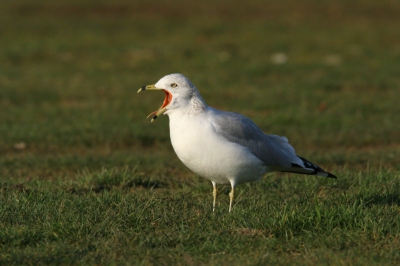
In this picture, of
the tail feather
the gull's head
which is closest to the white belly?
the gull's head

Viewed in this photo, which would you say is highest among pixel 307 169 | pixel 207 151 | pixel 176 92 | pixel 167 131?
pixel 176 92

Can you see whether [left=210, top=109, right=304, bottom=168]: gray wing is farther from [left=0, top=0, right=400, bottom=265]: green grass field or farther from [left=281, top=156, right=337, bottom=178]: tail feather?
[left=0, top=0, right=400, bottom=265]: green grass field

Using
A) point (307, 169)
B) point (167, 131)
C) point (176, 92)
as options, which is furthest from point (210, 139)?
point (167, 131)

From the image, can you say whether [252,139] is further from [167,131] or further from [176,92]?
[167,131]

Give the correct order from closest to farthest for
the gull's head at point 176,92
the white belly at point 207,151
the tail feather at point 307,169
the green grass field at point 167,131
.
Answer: the green grass field at point 167,131
the white belly at point 207,151
the gull's head at point 176,92
the tail feather at point 307,169

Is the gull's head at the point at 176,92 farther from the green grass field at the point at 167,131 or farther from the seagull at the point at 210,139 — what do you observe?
the green grass field at the point at 167,131

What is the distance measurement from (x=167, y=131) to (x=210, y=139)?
17.5 ft

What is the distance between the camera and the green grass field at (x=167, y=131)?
5.14 m

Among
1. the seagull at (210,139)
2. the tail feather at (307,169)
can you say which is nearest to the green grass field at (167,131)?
the tail feather at (307,169)

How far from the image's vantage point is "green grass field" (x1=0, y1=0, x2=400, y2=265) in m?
5.14

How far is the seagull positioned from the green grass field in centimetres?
33

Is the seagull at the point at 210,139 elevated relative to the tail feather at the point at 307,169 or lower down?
elevated

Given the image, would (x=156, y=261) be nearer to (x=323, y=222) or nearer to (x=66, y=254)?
(x=66, y=254)

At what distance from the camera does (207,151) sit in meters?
5.78
